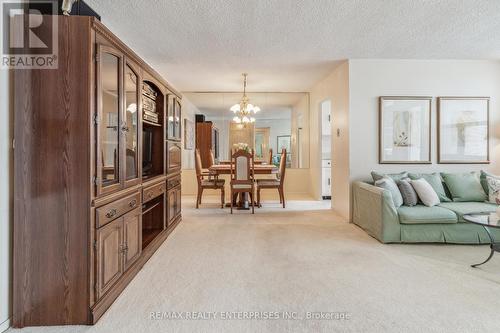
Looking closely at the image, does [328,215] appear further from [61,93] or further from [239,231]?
[61,93]

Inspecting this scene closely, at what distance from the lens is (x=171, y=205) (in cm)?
391

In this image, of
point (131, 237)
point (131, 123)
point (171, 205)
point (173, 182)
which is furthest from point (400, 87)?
point (131, 237)

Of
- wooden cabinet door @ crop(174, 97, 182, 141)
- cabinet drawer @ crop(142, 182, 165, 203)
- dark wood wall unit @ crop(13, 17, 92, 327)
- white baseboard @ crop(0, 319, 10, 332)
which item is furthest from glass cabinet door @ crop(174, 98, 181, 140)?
white baseboard @ crop(0, 319, 10, 332)

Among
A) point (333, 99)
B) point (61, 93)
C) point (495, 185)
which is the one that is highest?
point (333, 99)

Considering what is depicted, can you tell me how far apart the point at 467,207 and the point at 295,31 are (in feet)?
9.91

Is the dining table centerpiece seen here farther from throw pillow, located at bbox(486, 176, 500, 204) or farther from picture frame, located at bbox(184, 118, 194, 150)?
throw pillow, located at bbox(486, 176, 500, 204)

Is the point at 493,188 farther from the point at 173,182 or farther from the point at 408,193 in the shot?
the point at 173,182

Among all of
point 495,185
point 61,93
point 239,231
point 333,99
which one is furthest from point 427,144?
point 61,93

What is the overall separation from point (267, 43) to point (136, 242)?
9.41ft

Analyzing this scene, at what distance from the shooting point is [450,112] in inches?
177

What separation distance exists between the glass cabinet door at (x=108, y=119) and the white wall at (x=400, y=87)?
11.4ft

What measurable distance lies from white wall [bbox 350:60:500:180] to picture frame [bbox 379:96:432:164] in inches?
3.1

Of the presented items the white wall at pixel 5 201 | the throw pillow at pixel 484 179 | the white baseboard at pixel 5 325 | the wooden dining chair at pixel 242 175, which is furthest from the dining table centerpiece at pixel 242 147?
the white baseboard at pixel 5 325

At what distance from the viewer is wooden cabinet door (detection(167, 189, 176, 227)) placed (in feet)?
12.3
